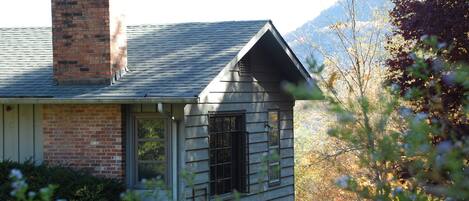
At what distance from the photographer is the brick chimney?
539 inches

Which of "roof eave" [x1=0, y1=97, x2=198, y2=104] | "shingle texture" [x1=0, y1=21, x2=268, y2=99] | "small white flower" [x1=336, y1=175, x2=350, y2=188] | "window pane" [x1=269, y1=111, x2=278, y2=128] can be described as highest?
"shingle texture" [x1=0, y1=21, x2=268, y2=99]

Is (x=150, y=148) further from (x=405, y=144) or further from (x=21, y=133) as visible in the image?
(x=405, y=144)

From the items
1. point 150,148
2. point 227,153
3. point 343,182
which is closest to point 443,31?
point 227,153

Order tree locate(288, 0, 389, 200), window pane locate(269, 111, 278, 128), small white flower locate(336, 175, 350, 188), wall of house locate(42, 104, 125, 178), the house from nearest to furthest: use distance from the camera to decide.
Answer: small white flower locate(336, 175, 350, 188) < the house < wall of house locate(42, 104, 125, 178) < window pane locate(269, 111, 278, 128) < tree locate(288, 0, 389, 200)

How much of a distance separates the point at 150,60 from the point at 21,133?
2.44 meters

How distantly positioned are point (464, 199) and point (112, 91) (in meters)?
9.01

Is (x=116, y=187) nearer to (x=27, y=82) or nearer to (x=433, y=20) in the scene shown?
(x=27, y=82)

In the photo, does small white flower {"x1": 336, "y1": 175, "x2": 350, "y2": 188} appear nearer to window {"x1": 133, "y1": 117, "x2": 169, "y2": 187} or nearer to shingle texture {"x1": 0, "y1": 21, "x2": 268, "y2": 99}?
shingle texture {"x1": 0, "y1": 21, "x2": 268, "y2": 99}

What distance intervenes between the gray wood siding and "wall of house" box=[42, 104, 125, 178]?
0.17 metres

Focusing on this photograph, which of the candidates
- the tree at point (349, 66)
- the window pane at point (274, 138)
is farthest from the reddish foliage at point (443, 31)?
the tree at point (349, 66)

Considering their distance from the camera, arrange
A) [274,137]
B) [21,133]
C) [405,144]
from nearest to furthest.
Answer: [405,144]
[21,133]
[274,137]

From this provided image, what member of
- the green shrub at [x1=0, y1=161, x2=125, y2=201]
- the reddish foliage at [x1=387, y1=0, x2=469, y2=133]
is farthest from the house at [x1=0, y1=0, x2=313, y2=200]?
the reddish foliage at [x1=387, y1=0, x2=469, y2=133]

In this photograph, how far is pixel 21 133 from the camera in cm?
1392

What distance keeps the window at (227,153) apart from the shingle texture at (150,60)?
104 centimetres
